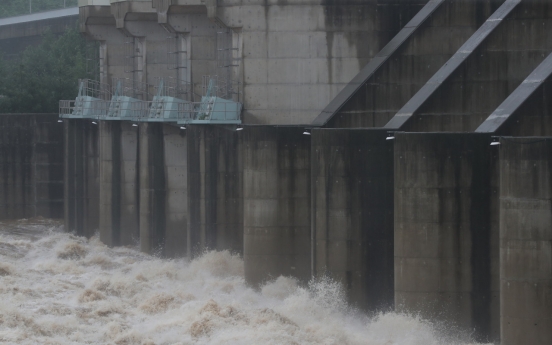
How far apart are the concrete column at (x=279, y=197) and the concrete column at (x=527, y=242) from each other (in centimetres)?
1215

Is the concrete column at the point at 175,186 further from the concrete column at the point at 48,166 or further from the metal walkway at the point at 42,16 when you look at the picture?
the metal walkway at the point at 42,16

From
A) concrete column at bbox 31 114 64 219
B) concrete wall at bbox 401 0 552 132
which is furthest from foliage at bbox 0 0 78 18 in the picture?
concrete wall at bbox 401 0 552 132

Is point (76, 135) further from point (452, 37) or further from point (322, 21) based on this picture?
point (452, 37)

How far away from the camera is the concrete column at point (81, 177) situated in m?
57.6

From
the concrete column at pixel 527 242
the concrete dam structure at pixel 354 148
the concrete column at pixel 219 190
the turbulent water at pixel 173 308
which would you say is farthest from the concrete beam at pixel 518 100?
the concrete column at pixel 219 190

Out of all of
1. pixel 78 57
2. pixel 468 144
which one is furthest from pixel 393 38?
pixel 78 57

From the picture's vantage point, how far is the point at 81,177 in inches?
2277

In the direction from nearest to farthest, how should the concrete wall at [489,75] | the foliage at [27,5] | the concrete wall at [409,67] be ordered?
the concrete wall at [489,75], the concrete wall at [409,67], the foliage at [27,5]

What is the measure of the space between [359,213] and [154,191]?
1670cm

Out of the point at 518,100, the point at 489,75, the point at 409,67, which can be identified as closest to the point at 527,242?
the point at 518,100

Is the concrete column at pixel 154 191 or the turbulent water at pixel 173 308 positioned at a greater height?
the concrete column at pixel 154 191

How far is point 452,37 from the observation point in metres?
39.3

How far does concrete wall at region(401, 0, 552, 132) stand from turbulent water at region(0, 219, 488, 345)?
5.33 m

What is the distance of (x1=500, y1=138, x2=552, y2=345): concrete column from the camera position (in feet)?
89.9
